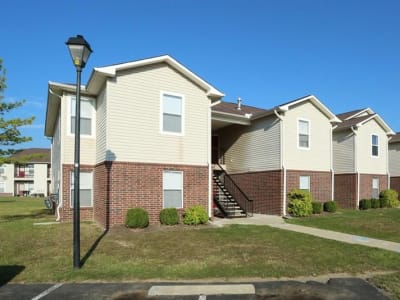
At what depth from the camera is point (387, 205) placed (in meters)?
23.6

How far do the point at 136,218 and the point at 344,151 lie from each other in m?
15.9

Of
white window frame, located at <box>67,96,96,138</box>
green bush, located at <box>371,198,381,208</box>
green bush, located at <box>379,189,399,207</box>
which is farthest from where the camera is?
green bush, located at <box>379,189,399,207</box>

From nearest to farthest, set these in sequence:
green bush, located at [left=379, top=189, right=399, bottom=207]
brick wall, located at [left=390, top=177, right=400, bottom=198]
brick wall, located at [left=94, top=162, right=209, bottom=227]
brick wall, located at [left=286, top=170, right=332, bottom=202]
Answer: brick wall, located at [left=94, top=162, right=209, bottom=227] → brick wall, located at [left=286, top=170, right=332, bottom=202] → green bush, located at [left=379, top=189, right=399, bottom=207] → brick wall, located at [left=390, top=177, right=400, bottom=198]

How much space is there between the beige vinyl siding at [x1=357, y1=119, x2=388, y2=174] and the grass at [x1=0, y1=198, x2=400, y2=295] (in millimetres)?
12877

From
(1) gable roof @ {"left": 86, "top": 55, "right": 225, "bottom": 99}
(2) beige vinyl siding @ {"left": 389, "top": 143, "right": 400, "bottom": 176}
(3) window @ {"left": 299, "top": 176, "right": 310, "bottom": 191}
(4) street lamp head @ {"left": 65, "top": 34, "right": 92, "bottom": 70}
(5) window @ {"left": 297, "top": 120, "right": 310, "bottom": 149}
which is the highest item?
(1) gable roof @ {"left": 86, "top": 55, "right": 225, "bottom": 99}

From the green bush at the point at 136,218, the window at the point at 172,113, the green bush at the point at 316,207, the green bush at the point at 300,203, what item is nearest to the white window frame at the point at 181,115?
the window at the point at 172,113

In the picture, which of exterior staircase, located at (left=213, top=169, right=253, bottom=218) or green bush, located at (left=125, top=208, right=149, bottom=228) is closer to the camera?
green bush, located at (left=125, top=208, right=149, bottom=228)

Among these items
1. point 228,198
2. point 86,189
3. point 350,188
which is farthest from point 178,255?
point 350,188

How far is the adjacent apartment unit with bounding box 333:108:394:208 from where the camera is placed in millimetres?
22734

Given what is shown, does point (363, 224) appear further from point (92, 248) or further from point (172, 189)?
point (92, 248)

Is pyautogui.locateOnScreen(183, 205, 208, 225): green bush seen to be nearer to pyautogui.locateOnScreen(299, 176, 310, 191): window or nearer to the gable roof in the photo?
the gable roof

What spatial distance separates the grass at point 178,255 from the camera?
7.33 m

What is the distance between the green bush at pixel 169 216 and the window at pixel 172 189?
540mm

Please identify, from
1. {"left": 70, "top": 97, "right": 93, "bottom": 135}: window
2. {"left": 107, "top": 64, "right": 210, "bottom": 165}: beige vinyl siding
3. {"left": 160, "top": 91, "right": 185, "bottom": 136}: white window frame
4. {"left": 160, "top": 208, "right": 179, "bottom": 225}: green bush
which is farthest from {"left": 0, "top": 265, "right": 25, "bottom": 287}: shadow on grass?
{"left": 70, "top": 97, "right": 93, "bottom": 135}: window
